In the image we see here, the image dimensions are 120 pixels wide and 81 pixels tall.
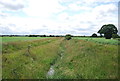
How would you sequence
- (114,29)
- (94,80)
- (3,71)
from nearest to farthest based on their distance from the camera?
(94,80) → (3,71) → (114,29)

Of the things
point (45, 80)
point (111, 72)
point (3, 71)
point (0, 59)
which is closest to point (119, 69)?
point (111, 72)

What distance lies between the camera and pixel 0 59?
15.2 meters

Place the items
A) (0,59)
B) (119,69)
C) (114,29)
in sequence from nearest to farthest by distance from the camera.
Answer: (119,69), (0,59), (114,29)

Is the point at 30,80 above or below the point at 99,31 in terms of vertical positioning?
below

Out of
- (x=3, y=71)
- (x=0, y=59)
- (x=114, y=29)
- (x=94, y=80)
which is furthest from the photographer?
(x=114, y=29)

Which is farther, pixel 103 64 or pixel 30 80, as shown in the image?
pixel 103 64

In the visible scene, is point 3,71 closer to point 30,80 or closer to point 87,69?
point 30,80

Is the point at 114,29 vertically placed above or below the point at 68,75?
above

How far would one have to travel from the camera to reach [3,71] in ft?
40.7

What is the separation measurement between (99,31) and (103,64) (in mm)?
40797

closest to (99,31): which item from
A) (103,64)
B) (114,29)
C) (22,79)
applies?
(114,29)

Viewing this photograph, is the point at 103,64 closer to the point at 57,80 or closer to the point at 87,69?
the point at 87,69

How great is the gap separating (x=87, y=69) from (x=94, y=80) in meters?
2.36

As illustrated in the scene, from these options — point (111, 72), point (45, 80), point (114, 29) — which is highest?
point (114, 29)
